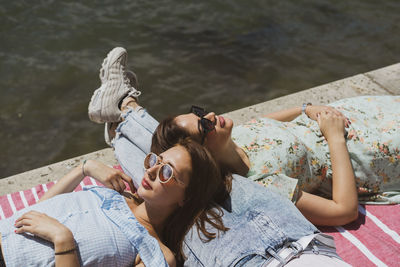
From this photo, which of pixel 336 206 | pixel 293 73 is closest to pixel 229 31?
pixel 293 73

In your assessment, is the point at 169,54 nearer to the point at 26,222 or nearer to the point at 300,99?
the point at 300,99

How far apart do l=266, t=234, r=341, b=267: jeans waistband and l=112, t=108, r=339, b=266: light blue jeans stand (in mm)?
17

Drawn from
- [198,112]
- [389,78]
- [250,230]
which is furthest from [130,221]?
[389,78]

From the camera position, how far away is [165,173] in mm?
2678

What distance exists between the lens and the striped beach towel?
3.15 meters

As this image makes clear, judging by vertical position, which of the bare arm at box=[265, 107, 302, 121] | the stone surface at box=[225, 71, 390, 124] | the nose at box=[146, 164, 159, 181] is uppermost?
the nose at box=[146, 164, 159, 181]

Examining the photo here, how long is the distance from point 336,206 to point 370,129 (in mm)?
796

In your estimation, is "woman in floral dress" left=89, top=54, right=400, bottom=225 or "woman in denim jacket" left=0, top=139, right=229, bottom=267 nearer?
"woman in denim jacket" left=0, top=139, right=229, bottom=267

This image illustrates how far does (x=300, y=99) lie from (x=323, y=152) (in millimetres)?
1752

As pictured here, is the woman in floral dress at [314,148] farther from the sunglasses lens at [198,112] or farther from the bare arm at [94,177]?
the bare arm at [94,177]

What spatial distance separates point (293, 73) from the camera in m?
7.34

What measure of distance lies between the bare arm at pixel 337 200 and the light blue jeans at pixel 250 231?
0.32 metres

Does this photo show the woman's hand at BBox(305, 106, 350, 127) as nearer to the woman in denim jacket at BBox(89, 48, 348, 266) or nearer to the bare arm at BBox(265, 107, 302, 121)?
the bare arm at BBox(265, 107, 302, 121)

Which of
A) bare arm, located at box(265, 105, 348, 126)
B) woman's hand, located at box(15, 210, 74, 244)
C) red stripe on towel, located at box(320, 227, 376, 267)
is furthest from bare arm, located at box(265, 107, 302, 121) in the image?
woman's hand, located at box(15, 210, 74, 244)
